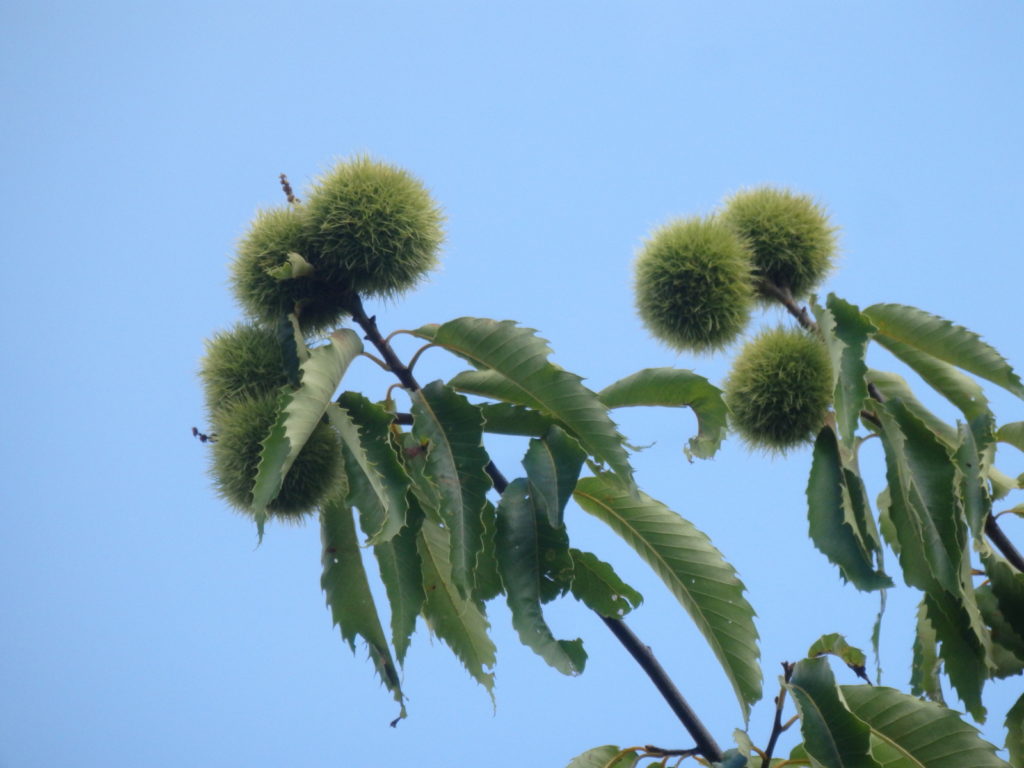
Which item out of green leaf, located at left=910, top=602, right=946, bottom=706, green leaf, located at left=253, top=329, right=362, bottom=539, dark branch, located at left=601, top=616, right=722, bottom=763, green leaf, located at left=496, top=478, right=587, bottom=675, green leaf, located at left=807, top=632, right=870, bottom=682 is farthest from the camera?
green leaf, located at left=910, top=602, right=946, bottom=706

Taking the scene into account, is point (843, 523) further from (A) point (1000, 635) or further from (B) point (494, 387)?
(B) point (494, 387)

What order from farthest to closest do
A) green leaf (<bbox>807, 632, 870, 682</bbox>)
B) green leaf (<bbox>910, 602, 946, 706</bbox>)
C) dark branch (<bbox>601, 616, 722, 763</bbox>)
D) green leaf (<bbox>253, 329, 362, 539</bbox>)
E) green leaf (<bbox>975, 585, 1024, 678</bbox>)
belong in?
green leaf (<bbox>910, 602, 946, 706</bbox>) → green leaf (<bbox>975, 585, 1024, 678</bbox>) → green leaf (<bbox>807, 632, 870, 682</bbox>) → dark branch (<bbox>601, 616, 722, 763</bbox>) → green leaf (<bbox>253, 329, 362, 539</bbox>)

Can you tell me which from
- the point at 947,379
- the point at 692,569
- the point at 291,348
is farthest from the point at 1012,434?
the point at 291,348

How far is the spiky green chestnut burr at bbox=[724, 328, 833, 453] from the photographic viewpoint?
1.49 m

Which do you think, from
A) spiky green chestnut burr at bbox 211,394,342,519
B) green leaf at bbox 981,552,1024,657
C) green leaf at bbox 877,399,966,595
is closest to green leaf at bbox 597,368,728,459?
green leaf at bbox 877,399,966,595

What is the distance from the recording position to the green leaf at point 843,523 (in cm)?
128

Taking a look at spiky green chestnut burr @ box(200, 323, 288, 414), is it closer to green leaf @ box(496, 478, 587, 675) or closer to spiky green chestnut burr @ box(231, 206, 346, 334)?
spiky green chestnut burr @ box(231, 206, 346, 334)

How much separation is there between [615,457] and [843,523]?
39cm

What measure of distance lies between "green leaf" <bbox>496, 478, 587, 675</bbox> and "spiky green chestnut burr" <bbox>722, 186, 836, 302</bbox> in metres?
0.64

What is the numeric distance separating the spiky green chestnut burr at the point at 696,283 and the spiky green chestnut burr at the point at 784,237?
0.04 m

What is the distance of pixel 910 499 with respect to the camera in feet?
4.40

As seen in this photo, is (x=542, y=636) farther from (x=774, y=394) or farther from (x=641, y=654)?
(x=774, y=394)

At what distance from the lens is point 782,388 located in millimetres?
1501

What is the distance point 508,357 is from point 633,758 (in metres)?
0.51
